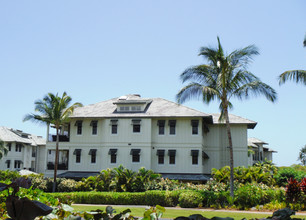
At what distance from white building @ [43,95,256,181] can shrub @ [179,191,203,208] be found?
9.16m

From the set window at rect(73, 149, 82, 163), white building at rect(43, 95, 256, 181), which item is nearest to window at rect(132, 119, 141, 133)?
white building at rect(43, 95, 256, 181)

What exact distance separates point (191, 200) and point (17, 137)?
42466mm

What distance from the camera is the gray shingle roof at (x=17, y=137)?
55647 millimetres

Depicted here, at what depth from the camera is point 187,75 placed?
2538cm

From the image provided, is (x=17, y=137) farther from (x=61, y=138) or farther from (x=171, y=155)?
(x=171, y=155)

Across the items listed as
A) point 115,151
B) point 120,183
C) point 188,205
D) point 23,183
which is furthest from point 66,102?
point 23,183

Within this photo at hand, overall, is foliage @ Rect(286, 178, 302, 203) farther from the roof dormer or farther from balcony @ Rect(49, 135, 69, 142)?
balcony @ Rect(49, 135, 69, 142)

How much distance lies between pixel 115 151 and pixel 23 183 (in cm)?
3101

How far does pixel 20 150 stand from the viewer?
188ft

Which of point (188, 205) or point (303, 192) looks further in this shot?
point (188, 205)

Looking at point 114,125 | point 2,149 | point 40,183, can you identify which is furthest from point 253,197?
point 2,149

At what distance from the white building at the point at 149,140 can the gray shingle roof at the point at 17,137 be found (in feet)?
70.5

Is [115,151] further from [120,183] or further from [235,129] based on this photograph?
[235,129]

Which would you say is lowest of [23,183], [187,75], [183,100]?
[23,183]
